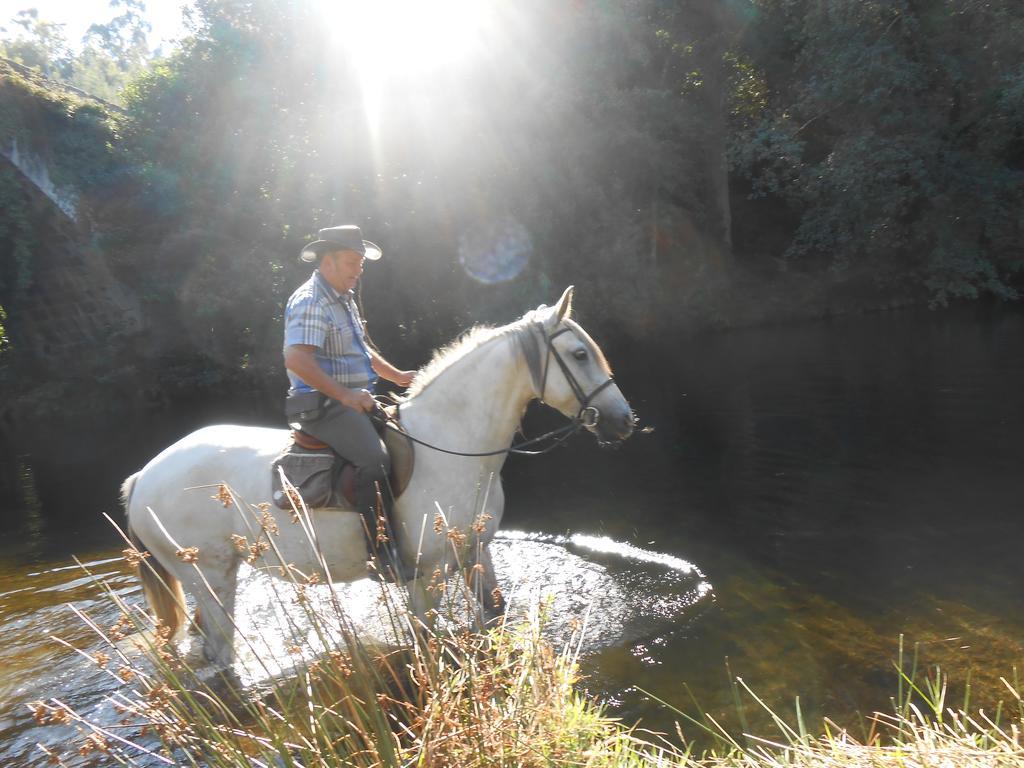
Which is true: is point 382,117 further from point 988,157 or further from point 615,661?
point 615,661

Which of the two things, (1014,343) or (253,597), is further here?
(1014,343)

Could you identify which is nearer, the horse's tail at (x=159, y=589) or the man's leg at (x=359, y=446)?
the man's leg at (x=359, y=446)

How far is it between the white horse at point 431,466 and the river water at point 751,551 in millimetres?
785

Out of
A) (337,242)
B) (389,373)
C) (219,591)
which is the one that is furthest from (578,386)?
(219,591)

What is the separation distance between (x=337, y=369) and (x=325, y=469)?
2.16 ft

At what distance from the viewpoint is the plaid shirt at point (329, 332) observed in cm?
459

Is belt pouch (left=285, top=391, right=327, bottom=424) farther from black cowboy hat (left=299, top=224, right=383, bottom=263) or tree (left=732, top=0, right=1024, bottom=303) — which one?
tree (left=732, top=0, right=1024, bottom=303)

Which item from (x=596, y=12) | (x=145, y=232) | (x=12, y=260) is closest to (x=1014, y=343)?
(x=596, y=12)

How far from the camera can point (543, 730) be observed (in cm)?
290

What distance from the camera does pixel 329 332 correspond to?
187 inches

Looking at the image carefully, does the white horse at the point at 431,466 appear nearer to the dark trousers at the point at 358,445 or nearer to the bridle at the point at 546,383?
the bridle at the point at 546,383

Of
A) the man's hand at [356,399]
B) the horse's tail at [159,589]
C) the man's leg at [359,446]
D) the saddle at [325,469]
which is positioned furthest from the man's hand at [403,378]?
the horse's tail at [159,589]

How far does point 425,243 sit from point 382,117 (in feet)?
12.4

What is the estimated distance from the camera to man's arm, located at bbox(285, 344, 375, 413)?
4496 millimetres
